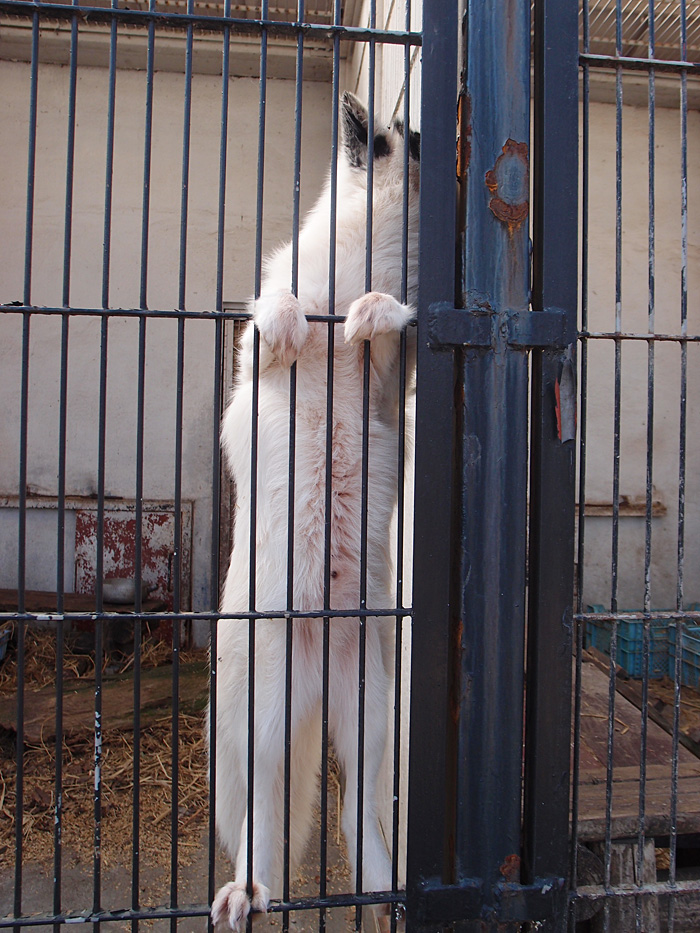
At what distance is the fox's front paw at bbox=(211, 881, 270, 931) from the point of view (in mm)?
A: 1566

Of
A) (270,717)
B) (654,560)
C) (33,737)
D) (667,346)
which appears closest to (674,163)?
(667,346)

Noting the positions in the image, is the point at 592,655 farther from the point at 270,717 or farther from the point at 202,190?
the point at 202,190

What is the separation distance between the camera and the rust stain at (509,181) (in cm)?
150

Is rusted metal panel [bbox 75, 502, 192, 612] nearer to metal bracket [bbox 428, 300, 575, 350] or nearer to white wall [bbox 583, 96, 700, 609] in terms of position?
white wall [bbox 583, 96, 700, 609]

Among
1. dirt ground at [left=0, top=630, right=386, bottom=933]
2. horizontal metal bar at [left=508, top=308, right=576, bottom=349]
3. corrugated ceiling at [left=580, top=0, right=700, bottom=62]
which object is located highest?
corrugated ceiling at [left=580, top=0, right=700, bottom=62]

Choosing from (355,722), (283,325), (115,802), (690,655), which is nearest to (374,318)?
(283,325)

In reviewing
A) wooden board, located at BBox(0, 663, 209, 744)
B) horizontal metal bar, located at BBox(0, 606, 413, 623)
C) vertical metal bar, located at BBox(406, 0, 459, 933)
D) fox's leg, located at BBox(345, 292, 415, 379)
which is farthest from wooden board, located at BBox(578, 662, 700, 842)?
wooden board, located at BBox(0, 663, 209, 744)

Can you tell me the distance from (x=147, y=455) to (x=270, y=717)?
3918 millimetres

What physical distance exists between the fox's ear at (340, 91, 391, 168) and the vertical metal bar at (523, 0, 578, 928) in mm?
867

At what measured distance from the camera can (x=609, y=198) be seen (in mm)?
5133

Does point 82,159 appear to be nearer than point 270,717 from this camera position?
No

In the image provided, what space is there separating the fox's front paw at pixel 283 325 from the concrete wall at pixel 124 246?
3807mm

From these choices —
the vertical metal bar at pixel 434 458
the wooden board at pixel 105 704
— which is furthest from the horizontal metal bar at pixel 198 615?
the wooden board at pixel 105 704

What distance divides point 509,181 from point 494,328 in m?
0.37
